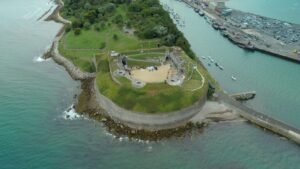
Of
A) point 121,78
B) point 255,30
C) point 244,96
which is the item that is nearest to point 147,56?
point 121,78

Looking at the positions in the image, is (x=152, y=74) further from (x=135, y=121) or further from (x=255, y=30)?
(x=255, y=30)

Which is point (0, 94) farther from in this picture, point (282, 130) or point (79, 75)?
point (282, 130)

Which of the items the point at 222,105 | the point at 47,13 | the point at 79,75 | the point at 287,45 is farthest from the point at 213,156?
the point at 47,13

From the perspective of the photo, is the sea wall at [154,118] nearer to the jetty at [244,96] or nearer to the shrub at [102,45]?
the jetty at [244,96]

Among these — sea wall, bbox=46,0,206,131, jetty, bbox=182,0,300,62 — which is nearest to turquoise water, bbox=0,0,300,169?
sea wall, bbox=46,0,206,131

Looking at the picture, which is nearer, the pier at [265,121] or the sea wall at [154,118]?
the pier at [265,121]

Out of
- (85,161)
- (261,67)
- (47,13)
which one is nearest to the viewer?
(85,161)

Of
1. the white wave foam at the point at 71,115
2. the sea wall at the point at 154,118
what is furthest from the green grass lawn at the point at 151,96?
the white wave foam at the point at 71,115
